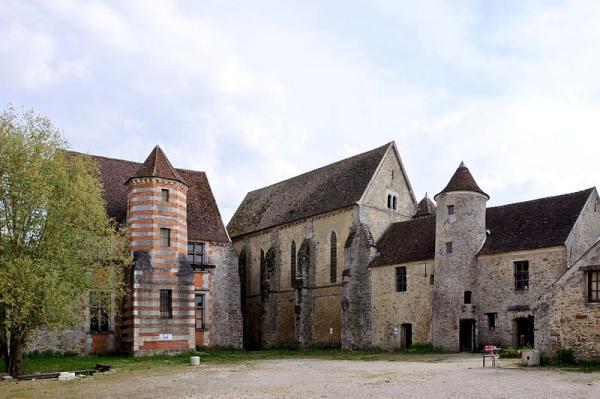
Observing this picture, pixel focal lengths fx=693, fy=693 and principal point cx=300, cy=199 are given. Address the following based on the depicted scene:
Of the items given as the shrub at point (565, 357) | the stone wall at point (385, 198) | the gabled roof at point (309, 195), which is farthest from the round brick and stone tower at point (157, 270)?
the shrub at point (565, 357)

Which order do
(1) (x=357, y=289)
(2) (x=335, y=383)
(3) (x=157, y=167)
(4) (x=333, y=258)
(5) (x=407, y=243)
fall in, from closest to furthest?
(2) (x=335, y=383)
(3) (x=157, y=167)
(5) (x=407, y=243)
(1) (x=357, y=289)
(4) (x=333, y=258)

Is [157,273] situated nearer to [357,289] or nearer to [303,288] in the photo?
[303,288]

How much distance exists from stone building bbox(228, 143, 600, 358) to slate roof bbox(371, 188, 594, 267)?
0.27 feet

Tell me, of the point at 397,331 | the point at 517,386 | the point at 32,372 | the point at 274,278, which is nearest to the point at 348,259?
the point at 397,331

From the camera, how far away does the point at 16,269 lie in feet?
86.6

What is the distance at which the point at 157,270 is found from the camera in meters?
38.7

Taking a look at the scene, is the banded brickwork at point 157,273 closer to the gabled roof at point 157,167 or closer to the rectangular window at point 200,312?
the gabled roof at point 157,167

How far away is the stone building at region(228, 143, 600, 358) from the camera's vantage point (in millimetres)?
36031

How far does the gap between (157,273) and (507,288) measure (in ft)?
63.3

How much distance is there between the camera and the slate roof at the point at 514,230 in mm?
37000

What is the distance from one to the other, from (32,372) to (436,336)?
2170 cm

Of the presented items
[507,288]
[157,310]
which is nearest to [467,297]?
[507,288]

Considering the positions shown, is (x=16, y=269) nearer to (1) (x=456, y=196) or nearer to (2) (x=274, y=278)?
(1) (x=456, y=196)

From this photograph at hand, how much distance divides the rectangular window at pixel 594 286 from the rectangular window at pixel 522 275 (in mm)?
10723
